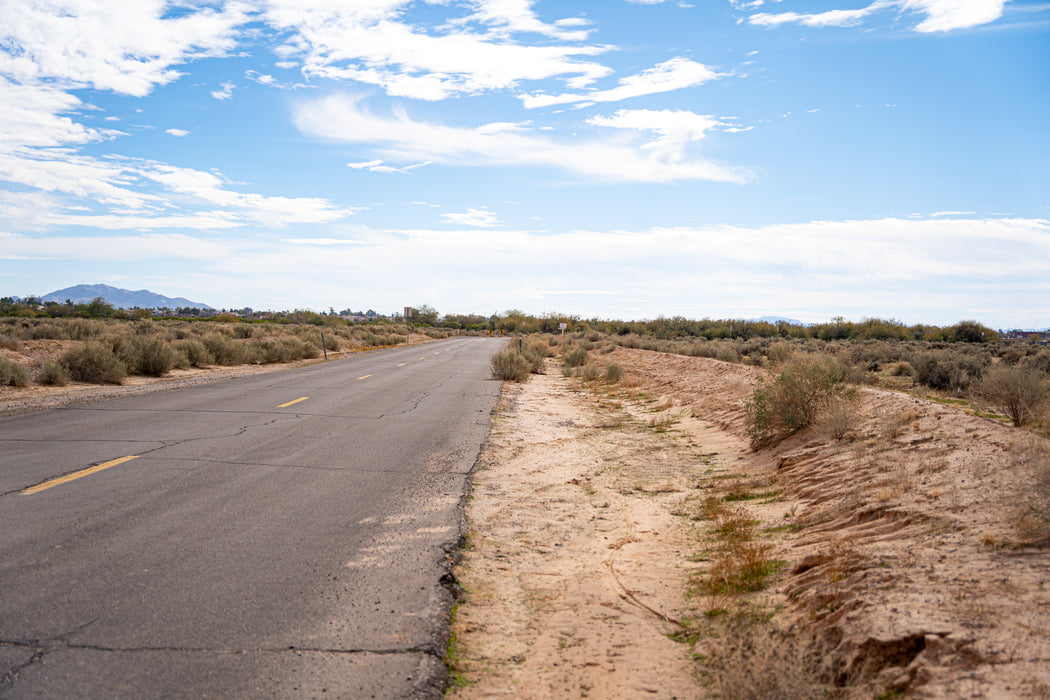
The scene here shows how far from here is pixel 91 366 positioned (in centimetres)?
2062

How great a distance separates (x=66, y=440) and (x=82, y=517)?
4807 mm

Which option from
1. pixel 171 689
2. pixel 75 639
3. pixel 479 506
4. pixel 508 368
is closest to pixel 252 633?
pixel 171 689

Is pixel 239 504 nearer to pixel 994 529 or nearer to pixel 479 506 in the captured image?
pixel 479 506

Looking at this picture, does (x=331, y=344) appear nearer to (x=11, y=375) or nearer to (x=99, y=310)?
(x=11, y=375)

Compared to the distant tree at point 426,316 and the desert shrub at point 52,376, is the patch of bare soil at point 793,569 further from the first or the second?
the distant tree at point 426,316

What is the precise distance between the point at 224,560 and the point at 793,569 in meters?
4.83

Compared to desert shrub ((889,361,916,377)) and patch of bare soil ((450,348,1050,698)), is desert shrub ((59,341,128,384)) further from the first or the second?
desert shrub ((889,361,916,377))

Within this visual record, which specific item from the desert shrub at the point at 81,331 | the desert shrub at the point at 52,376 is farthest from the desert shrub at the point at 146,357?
the desert shrub at the point at 81,331

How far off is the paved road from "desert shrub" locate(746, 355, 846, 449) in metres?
5.11

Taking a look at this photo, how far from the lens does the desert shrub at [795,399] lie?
35.0 ft

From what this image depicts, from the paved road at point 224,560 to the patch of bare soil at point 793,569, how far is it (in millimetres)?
559

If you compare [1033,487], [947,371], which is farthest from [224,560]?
[947,371]

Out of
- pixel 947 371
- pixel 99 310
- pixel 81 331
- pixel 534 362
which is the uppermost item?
pixel 99 310

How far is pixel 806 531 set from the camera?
21.4 ft
